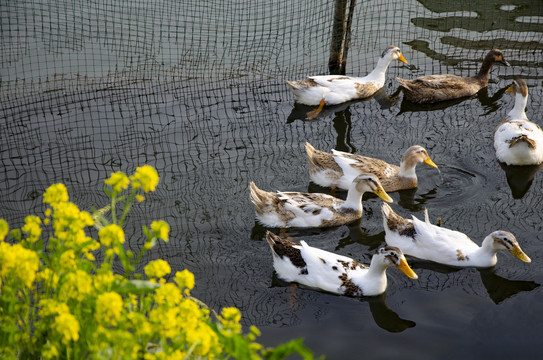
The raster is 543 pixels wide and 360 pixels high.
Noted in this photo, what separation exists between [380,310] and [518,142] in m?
3.23

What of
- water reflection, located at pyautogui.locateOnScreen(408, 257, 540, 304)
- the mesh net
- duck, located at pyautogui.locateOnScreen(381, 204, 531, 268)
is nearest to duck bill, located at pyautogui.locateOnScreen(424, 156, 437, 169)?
the mesh net

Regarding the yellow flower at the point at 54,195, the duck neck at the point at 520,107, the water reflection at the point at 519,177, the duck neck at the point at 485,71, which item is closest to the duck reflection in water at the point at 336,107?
the duck neck at the point at 485,71

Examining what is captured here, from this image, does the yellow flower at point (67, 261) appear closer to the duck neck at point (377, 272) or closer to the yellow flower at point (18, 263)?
the yellow flower at point (18, 263)

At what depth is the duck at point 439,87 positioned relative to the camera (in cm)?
941

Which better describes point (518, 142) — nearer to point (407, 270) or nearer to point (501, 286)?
point (501, 286)

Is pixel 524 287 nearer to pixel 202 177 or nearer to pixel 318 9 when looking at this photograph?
pixel 202 177

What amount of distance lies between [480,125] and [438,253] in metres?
3.37

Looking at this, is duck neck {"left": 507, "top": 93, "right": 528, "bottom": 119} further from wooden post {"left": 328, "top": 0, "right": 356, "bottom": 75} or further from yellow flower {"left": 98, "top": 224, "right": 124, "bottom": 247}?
yellow flower {"left": 98, "top": 224, "right": 124, "bottom": 247}

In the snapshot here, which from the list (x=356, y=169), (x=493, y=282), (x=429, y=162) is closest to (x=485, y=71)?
(x=429, y=162)

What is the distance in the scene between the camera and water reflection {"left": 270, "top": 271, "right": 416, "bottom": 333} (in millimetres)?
5391

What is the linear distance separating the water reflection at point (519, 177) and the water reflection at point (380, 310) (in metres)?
2.59

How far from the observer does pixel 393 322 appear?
5.45m

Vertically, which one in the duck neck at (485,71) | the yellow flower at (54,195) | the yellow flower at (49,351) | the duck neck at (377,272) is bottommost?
the duck neck at (377,272)

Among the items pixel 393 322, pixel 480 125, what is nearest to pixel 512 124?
pixel 480 125
